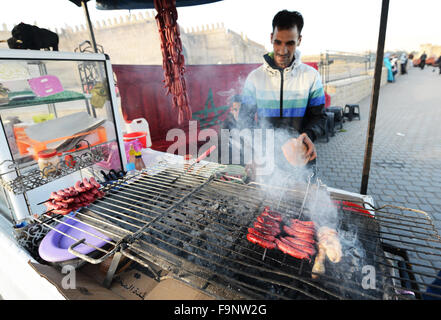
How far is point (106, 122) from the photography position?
3.04 m

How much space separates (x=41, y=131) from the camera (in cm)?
239

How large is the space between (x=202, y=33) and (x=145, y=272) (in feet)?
148

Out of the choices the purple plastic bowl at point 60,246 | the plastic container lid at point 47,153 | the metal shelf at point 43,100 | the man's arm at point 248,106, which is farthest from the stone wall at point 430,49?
the purple plastic bowl at point 60,246

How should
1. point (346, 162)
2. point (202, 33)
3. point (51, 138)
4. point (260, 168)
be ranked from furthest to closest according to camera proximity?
point (202, 33) < point (346, 162) < point (260, 168) < point (51, 138)

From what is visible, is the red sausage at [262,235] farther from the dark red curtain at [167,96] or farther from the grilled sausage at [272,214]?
the dark red curtain at [167,96]

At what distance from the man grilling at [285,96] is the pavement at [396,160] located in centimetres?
231

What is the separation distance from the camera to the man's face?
8.91 ft

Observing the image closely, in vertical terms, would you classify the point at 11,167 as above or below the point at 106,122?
below

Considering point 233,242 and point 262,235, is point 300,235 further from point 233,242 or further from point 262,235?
point 233,242

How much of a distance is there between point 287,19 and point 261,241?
96.8 inches

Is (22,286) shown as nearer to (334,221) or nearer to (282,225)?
(282,225)

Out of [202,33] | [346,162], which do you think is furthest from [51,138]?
[202,33]
